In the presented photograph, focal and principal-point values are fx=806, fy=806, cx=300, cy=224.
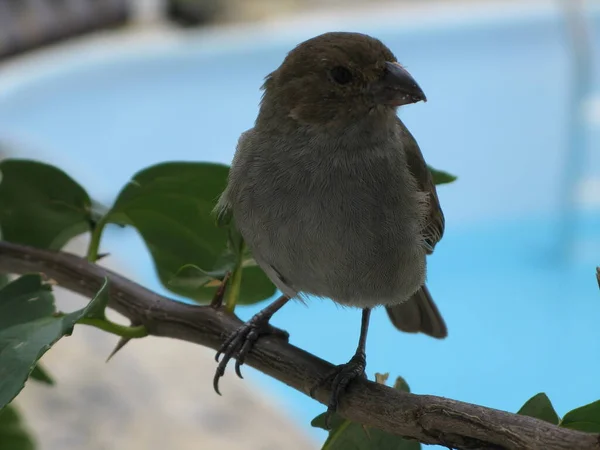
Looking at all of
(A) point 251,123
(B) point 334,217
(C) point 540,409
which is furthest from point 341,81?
(A) point 251,123

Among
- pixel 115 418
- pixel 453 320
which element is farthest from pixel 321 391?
pixel 453 320

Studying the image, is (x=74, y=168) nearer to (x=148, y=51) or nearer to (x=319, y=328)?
(x=148, y=51)

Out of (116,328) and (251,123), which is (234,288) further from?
(251,123)

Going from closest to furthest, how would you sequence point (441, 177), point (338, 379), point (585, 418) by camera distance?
point (585, 418) → point (338, 379) → point (441, 177)

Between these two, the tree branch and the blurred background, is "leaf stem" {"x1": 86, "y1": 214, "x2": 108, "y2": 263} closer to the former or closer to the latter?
the tree branch

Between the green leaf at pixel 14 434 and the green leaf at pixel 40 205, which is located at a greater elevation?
the green leaf at pixel 40 205

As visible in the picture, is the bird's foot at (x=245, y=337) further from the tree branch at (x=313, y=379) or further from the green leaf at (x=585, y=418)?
the green leaf at (x=585, y=418)

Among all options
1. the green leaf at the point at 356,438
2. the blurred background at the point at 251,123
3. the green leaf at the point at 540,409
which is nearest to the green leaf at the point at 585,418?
the green leaf at the point at 540,409
